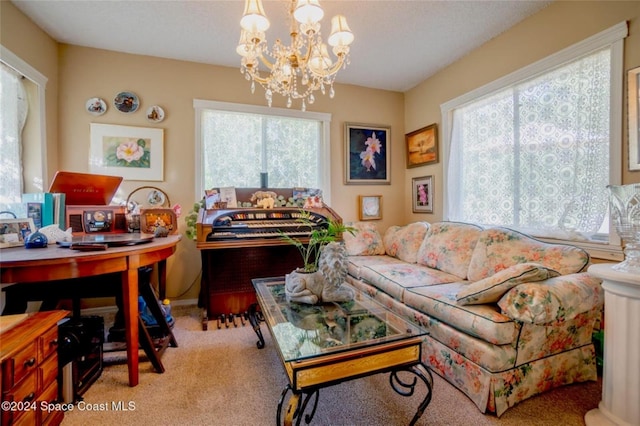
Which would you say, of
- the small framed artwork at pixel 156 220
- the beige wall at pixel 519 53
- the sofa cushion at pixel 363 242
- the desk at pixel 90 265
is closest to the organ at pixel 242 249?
the small framed artwork at pixel 156 220

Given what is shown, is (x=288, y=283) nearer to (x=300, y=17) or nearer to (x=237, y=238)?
(x=237, y=238)

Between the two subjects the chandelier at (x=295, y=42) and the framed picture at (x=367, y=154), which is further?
the framed picture at (x=367, y=154)

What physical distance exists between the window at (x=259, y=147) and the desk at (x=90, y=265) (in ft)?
5.22

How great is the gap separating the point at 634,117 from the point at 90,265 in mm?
3348

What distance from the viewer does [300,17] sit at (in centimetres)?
165

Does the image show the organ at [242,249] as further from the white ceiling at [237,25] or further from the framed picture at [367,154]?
the white ceiling at [237,25]

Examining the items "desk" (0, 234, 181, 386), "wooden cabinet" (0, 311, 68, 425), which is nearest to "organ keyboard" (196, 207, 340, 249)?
"desk" (0, 234, 181, 386)

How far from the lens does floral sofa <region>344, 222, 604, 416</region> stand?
57.2 inches

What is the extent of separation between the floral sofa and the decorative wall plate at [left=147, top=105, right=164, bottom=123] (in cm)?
296

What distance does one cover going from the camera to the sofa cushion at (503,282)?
1.54m

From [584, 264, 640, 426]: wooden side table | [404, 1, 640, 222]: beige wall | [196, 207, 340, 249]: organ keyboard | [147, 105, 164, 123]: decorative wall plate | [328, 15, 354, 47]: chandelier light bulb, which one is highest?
[404, 1, 640, 222]: beige wall

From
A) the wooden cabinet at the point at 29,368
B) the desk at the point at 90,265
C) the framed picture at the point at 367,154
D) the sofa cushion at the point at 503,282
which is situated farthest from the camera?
the framed picture at the point at 367,154

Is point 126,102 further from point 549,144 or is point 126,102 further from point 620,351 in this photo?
point 620,351

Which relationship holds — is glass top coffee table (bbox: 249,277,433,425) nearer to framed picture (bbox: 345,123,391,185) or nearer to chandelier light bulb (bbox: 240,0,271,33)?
chandelier light bulb (bbox: 240,0,271,33)
